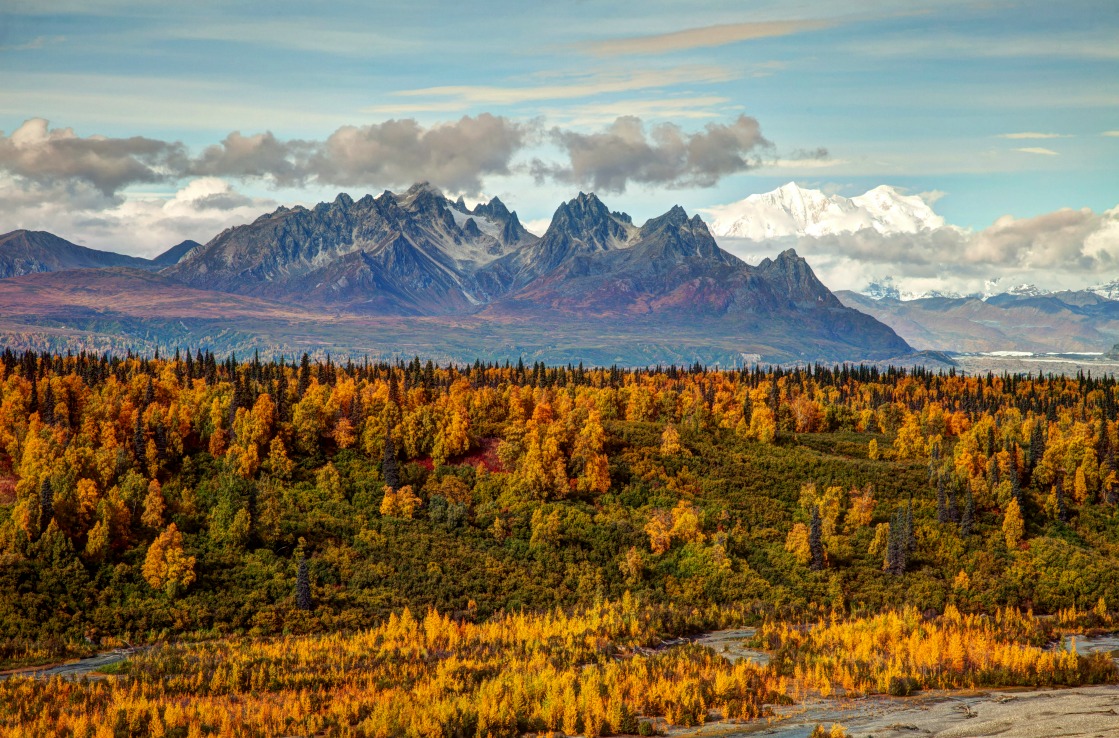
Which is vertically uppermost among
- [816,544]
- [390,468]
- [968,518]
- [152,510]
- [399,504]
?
[390,468]

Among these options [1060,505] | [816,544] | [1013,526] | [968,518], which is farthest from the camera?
[1060,505]

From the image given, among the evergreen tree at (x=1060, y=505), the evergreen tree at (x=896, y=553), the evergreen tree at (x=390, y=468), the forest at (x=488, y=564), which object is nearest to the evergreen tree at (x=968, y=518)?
the forest at (x=488, y=564)

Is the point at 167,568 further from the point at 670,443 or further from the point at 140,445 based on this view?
the point at 670,443

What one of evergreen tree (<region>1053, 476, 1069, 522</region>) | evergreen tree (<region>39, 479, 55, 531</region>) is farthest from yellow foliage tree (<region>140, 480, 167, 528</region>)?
evergreen tree (<region>1053, 476, 1069, 522</region>)

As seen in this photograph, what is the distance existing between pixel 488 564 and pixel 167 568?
145 feet

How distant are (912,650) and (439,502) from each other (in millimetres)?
93614

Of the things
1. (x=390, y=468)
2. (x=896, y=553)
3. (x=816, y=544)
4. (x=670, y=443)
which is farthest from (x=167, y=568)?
(x=896, y=553)

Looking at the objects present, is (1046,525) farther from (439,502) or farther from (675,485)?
(439,502)

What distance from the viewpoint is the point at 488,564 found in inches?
5645

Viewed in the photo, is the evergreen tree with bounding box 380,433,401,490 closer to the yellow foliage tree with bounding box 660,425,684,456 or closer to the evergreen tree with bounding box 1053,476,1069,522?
the yellow foliage tree with bounding box 660,425,684,456

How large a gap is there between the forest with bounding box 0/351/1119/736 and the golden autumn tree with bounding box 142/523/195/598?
371 mm

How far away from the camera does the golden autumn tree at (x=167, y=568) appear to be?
423ft

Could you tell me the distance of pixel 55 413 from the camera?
183m

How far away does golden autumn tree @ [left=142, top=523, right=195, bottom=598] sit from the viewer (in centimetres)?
12888
